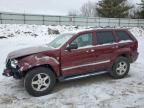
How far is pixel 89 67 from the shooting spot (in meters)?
7.29

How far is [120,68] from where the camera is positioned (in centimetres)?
798

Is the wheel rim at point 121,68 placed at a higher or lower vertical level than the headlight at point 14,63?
lower

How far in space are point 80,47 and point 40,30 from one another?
1370cm

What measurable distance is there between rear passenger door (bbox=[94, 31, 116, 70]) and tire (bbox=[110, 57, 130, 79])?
29 centimetres

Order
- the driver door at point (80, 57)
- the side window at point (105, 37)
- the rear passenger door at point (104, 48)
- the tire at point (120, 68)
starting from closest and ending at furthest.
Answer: the driver door at point (80, 57)
the rear passenger door at point (104, 48)
the side window at point (105, 37)
the tire at point (120, 68)

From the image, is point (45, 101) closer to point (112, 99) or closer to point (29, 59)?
point (29, 59)

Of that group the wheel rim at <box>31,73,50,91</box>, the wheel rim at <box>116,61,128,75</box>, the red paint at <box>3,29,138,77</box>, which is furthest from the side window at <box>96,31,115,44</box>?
the wheel rim at <box>31,73,50,91</box>

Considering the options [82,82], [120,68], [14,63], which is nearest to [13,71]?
[14,63]

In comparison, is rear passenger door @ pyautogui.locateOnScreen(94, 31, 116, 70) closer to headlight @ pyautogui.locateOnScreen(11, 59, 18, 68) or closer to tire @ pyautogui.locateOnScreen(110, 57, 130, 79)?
tire @ pyautogui.locateOnScreen(110, 57, 130, 79)

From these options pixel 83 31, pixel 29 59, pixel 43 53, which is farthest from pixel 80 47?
pixel 29 59

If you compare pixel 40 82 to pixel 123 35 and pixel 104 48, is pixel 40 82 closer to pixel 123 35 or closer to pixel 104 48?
pixel 104 48

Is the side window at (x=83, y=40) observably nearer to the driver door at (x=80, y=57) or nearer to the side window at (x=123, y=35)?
the driver door at (x=80, y=57)

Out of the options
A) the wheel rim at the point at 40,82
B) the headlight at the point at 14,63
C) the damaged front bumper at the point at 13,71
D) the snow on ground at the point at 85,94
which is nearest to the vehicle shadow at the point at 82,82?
the snow on ground at the point at 85,94

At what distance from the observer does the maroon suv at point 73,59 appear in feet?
21.1
